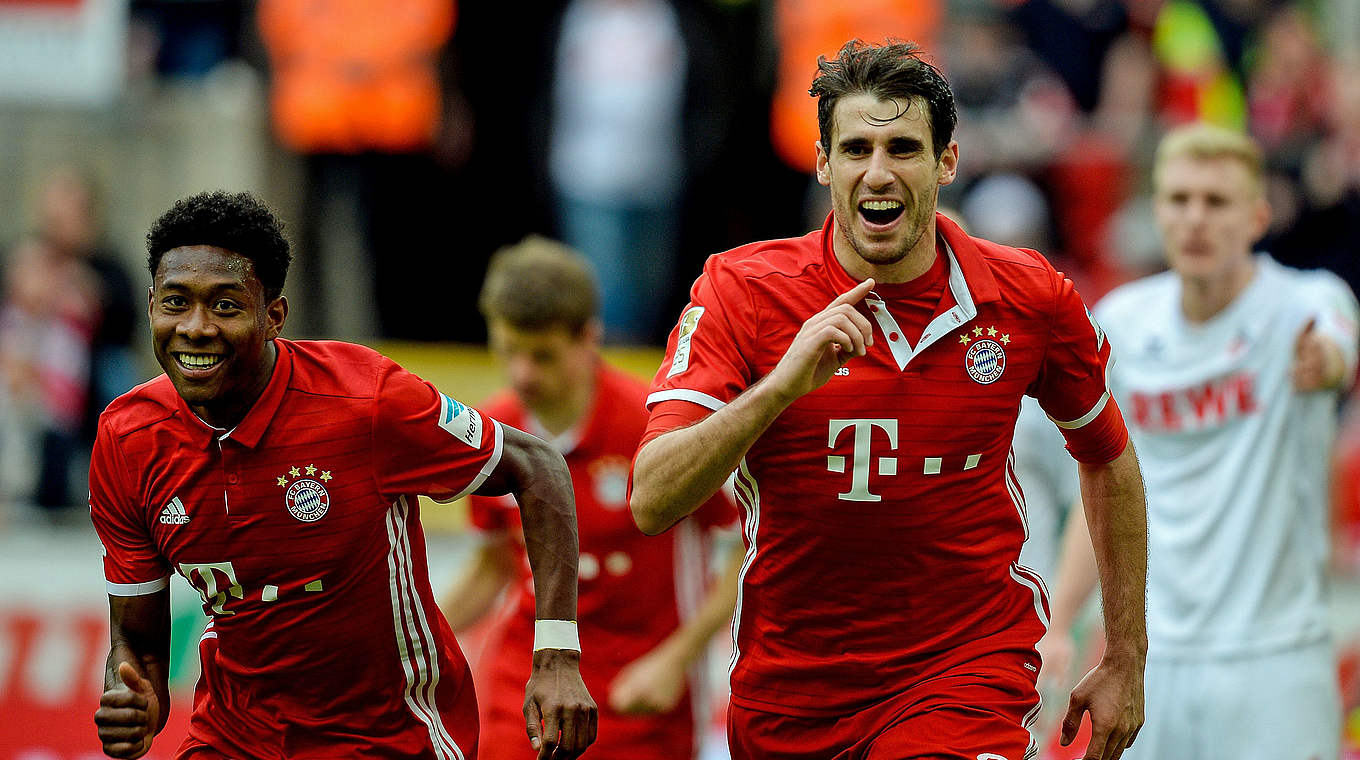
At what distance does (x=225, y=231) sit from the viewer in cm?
460

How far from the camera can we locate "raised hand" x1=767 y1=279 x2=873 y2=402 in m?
4.06

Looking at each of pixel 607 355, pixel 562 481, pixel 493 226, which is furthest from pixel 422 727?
pixel 493 226

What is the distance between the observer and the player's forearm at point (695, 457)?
4129 mm

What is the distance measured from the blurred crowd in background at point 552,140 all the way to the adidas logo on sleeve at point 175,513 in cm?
660

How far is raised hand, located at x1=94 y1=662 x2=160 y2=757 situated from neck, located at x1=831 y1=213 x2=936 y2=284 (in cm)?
201

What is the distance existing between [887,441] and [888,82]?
33.3 inches

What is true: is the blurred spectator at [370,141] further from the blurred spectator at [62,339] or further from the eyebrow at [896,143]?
the eyebrow at [896,143]

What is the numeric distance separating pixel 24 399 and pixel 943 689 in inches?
334

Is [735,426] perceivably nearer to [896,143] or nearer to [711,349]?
[711,349]

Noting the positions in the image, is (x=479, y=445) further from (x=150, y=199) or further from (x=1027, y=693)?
(x=150, y=199)

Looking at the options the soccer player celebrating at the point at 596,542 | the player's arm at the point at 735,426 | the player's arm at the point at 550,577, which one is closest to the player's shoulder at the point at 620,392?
the soccer player celebrating at the point at 596,542

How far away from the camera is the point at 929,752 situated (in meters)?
4.33

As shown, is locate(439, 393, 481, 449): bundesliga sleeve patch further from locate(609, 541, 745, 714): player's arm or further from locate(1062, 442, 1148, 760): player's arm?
locate(1062, 442, 1148, 760): player's arm

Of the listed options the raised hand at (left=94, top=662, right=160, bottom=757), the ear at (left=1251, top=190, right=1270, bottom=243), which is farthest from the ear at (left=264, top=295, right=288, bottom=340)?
the ear at (left=1251, top=190, right=1270, bottom=243)
